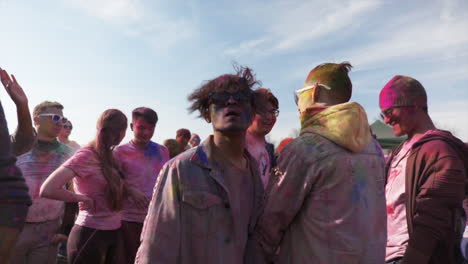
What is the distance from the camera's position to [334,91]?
9.71 feet

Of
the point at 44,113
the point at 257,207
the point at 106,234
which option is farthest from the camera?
the point at 44,113

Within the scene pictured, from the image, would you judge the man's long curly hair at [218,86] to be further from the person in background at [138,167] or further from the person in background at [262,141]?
the person in background at [138,167]

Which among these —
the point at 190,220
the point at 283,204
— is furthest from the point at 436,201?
the point at 190,220

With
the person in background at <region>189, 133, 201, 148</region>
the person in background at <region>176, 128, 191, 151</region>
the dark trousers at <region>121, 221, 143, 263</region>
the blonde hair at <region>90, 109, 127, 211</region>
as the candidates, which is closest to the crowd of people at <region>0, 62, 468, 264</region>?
the blonde hair at <region>90, 109, 127, 211</region>

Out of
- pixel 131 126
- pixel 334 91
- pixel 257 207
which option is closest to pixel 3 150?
pixel 257 207

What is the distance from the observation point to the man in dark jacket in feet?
11.0

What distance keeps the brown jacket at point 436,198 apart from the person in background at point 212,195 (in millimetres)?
1432

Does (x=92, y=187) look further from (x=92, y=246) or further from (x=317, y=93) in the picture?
(x=317, y=93)

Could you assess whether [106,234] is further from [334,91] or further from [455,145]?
[455,145]

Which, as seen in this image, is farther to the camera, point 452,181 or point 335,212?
point 452,181

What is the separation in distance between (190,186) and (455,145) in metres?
2.38

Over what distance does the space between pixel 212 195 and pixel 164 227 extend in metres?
0.33

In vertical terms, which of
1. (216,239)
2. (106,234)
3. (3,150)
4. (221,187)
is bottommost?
(106,234)

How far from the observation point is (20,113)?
3270 mm
